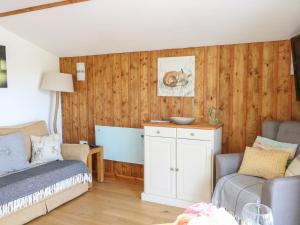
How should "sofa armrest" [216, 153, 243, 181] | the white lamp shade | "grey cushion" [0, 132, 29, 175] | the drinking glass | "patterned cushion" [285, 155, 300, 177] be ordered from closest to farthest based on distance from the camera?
the drinking glass
"patterned cushion" [285, 155, 300, 177]
"sofa armrest" [216, 153, 243, 181]
"grey cushion" [0, 132, 29, 175]
the white lamp shade

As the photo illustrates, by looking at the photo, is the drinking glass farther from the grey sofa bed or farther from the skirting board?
the grey sofa bed

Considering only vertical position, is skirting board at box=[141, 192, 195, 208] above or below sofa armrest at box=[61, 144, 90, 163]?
below

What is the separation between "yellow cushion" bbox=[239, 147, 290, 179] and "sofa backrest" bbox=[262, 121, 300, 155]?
0.21 meters

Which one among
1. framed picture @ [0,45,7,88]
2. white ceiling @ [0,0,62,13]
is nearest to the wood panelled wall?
framed picture @ [0,45,7,88]

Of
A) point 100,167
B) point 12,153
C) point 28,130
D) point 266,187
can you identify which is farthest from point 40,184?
point 266,187

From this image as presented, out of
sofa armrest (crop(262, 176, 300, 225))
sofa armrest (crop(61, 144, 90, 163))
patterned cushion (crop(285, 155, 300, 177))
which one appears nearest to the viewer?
sofa armrest (crop(262, 176, 300, 225))

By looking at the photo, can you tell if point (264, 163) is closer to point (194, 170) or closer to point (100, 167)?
point (194, 170)

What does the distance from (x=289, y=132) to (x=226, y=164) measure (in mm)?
669

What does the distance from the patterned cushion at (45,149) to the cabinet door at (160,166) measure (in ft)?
3.66

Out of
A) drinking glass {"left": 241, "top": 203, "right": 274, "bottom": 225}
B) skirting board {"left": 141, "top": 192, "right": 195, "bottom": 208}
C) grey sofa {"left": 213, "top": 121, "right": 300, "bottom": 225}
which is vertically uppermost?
drinking glass {"left": 241, "top": 203, "right": 274, "bottom": 225}

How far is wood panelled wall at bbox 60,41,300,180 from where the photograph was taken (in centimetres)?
297

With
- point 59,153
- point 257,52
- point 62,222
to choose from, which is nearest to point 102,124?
point 59,153

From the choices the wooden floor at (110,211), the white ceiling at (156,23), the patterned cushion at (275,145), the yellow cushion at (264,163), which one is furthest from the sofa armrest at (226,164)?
the white ceiling at (156,23)

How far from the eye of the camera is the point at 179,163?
3021 mm
